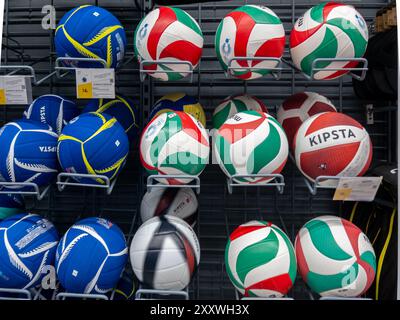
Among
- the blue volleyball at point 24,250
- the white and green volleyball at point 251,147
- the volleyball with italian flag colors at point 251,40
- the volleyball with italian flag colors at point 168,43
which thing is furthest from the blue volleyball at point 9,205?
the volleyball with italian flag colors at point 251,40

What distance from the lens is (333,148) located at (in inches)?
49.4

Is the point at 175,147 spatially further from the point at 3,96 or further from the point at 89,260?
the point at 3,96

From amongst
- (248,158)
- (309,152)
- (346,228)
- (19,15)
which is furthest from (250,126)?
(19,15)

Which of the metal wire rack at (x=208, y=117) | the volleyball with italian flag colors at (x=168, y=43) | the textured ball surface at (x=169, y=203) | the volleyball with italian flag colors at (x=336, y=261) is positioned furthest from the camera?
the metal wire rack at (x=208, y=117)

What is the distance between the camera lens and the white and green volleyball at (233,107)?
151 cm

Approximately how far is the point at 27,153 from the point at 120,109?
1.40ft

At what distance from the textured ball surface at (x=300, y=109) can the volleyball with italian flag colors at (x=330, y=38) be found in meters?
0.17

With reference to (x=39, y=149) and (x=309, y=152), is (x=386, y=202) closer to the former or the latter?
(x=309, y=152)

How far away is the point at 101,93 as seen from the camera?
1.37m

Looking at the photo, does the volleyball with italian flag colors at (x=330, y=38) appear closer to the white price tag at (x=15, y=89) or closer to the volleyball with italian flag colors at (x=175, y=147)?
the volleyball with italian flag colors at (x=175, y=147)

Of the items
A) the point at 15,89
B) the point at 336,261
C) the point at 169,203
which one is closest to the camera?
the point at 336,261

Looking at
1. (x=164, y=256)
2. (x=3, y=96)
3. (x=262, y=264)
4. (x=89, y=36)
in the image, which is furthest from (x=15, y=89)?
(x=262, y=264)

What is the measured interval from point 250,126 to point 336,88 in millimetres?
796
